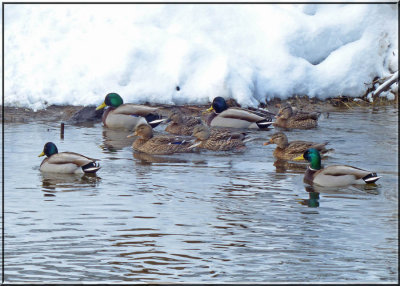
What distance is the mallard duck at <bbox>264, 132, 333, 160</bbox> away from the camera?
13578mm

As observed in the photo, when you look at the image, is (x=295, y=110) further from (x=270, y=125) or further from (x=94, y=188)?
(x=94, y=188)

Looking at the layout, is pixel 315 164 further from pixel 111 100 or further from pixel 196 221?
pixel 111 100

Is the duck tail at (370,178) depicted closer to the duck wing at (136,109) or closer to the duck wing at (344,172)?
the duck wing at (344,172)

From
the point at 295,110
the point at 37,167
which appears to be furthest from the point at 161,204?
the point at 295,110

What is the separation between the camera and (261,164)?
1302cm

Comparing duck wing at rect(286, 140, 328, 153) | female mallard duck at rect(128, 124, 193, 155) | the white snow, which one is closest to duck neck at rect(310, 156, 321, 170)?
duck wing at rect(286, 140, 328, 153)

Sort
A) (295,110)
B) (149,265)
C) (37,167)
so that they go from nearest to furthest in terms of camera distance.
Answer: (149,265) < (37,167) < (295,110)

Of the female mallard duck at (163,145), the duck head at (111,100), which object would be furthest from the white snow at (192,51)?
the female mallard duck at (163,145)

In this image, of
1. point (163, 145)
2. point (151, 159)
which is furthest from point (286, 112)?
point (151, 159)

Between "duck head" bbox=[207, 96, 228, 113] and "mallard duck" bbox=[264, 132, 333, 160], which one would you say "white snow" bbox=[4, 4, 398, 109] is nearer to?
"duck head" bbox=[207, 96, 228, 113]

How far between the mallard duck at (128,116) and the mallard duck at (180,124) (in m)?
0.55

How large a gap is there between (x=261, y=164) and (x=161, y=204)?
11.3 ft

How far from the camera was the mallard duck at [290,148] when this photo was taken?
13.6m

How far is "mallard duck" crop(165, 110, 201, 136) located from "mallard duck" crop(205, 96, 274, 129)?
0.68m
